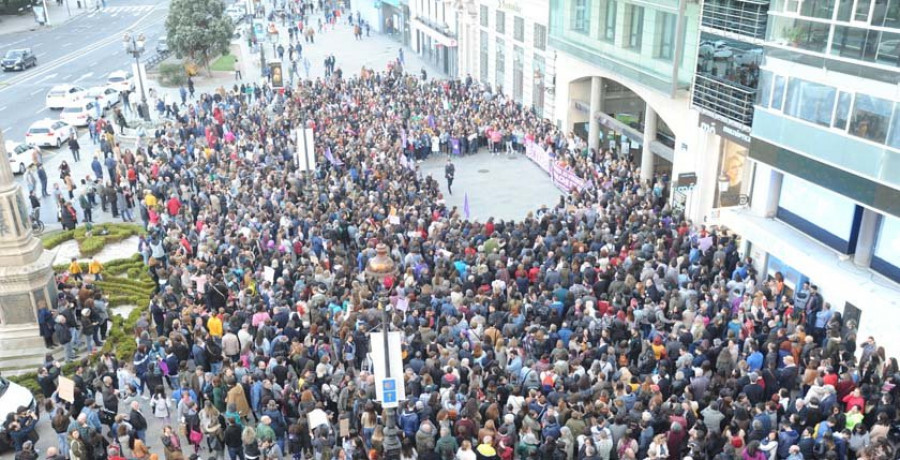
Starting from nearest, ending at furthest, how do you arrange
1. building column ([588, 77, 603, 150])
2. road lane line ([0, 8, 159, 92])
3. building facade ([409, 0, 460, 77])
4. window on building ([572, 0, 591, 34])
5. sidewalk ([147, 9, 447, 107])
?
window on building ([572, 0, 591, 34]) < building column ([588, 77, 603, 150]) < road lane line ([0, 8, 159, 92]) < building facade ([409, 0, 460, 77]) < sidewalk ([147, 9, 447, 107])

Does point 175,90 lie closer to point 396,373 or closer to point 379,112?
point 379,112

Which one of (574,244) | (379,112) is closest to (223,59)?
(379,112)

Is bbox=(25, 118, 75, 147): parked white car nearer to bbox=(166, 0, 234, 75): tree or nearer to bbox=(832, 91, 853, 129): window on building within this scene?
bbox=(166, 0, 234, 75): tree

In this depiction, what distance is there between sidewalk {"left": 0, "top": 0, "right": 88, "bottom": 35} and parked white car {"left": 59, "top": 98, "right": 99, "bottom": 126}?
120ft

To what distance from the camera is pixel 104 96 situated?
46.0 m

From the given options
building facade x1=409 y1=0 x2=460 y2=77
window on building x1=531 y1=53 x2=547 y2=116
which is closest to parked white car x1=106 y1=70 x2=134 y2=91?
building facade x1=409 y1=0 x2=460 y2=77

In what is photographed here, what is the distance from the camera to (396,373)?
41.7ft

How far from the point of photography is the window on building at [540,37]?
3991 centimetres

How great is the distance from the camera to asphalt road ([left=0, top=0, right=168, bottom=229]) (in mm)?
37406

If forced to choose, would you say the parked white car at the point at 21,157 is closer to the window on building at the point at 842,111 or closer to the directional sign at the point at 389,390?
the directional sign at the point at 389,390

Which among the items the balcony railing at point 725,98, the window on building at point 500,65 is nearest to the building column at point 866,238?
the balcony railing at point 725,98

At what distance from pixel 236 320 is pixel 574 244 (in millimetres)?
9060

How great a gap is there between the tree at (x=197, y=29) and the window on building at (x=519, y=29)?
Result: 72.1 ft

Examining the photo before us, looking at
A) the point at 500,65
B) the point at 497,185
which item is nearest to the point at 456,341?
the point at 497,185
